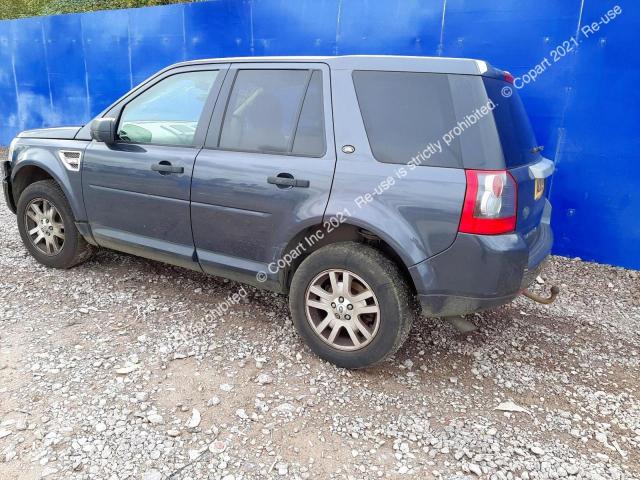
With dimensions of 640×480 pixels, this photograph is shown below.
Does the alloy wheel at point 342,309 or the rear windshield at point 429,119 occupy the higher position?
the rear windshield at point 429,119

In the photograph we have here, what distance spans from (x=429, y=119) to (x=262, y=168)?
3.45ft

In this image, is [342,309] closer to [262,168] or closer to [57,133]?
[262,168]

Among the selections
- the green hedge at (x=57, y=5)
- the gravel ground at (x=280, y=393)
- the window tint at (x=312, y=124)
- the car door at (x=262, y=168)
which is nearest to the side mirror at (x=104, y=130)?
the car door at (x=262, y=168)

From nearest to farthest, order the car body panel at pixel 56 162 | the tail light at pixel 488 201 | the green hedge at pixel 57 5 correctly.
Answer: the tail light at pixel 488 201
the car body panel at pixel 56 162
the green hedge at pixel 57 5

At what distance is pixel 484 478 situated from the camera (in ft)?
7.36

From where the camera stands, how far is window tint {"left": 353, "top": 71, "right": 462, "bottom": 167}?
256 cm

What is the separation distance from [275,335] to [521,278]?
5.47ft

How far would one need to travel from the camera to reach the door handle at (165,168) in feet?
10.9

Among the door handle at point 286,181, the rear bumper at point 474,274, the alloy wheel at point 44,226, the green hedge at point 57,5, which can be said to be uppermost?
the green hedge at point 57,5

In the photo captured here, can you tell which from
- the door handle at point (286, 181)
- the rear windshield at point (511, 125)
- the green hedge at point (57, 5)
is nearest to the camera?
the rear windshield at point (511, 125)

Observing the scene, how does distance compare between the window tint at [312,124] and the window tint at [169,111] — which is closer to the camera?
the window tint at [312,124]

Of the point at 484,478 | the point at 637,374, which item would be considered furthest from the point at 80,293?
the point at 637,374

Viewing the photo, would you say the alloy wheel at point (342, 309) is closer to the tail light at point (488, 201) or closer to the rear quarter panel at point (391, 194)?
the rear quarter panel at point (391, 194)

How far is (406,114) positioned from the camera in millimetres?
2662
